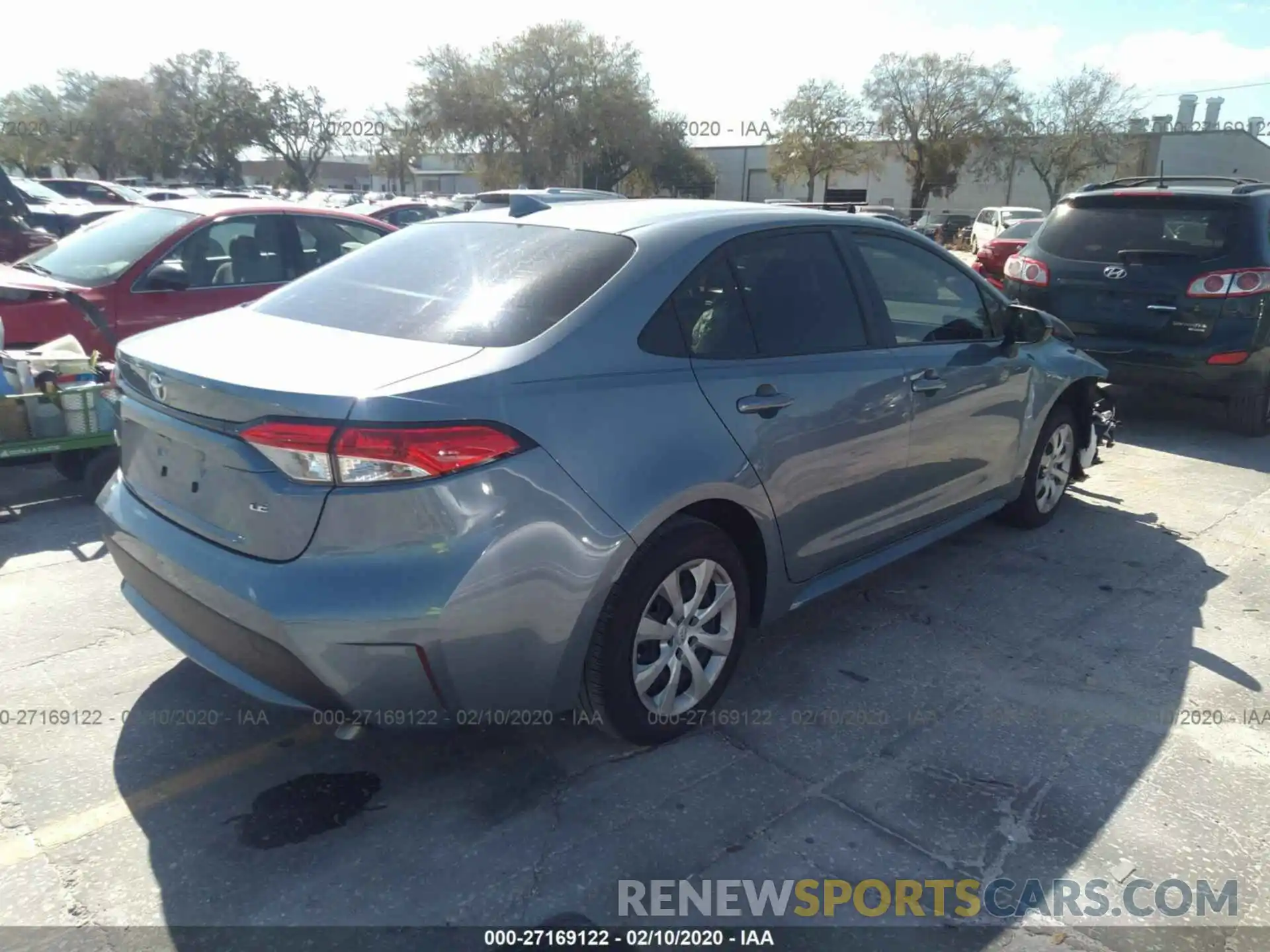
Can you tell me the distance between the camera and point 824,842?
2.77 m

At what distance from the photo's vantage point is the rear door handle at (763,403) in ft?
10.4

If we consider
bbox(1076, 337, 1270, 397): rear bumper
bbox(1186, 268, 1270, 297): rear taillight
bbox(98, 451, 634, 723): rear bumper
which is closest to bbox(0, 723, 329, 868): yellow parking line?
bbox(98, 451, 634, 723): rear bumper

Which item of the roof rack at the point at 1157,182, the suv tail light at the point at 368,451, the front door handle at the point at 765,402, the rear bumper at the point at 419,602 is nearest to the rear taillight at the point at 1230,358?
the roof rack at the point at 1157,182

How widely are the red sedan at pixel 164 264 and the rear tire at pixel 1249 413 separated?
710cm

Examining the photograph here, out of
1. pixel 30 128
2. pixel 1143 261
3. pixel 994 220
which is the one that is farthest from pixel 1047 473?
pixel 30 128

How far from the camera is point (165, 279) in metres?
6.39

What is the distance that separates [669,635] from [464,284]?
1.32 meters

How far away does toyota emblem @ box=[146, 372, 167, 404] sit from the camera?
9.27ft

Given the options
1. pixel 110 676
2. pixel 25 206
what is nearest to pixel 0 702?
pixel 110 676

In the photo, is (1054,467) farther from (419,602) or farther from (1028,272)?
(419,602)

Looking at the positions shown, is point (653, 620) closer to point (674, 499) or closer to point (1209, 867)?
point (674, 499)

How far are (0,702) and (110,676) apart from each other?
342 mm

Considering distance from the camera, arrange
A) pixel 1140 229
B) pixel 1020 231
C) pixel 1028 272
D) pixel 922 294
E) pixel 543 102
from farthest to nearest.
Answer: pixel 543 102 < pixel 1020 231 < pixel 1028 272 < pixel 1140 229 < pixel 922 294

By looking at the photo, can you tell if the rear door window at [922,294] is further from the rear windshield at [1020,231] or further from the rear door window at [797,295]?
the rear windshield at [1020,231]
